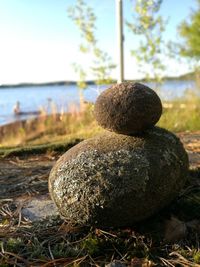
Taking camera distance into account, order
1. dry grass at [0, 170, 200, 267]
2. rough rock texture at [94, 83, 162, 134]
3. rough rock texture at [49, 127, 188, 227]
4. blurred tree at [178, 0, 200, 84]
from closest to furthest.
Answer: dry grass at [0, 170, 200, 267] → rough rock texture at [49, 127, 188, 227] → rough rock texture at [94, 83, 162, 134] → blurred tree at [178, 0, 200, 84]

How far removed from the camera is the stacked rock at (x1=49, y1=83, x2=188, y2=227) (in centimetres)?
243

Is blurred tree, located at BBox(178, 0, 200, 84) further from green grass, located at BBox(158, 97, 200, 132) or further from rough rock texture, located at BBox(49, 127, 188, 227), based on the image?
→ rough rock texture, located at BBox(49, 127, 188, 227)

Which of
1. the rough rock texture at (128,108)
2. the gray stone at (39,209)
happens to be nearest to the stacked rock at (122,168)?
the rough rock texture at (128,108)

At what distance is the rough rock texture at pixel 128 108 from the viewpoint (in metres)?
2.69

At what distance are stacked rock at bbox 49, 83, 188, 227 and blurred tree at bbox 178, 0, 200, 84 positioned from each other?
1104 centimetres

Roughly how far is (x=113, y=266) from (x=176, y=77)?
8.92m

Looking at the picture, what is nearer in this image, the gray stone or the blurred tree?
the gray stone

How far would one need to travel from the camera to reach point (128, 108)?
2697mm

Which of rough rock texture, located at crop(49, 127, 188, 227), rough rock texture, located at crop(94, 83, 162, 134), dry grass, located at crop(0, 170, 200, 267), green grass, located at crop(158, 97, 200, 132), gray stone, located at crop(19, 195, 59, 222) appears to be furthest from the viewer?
green grass, located at crop(158, 97, 200, 132)

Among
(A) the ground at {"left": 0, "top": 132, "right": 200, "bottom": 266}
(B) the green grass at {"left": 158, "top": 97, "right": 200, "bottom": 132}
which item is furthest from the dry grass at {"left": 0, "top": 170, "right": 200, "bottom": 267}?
(B) the green grass at {"left": 158, "top": 97, "right": 200, "bottom": 132}

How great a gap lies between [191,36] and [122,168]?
12.8 meters

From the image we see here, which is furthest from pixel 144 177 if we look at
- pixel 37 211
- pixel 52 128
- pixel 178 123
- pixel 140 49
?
pixel 52 128

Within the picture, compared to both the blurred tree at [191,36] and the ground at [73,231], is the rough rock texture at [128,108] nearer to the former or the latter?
the ground at [73,231]

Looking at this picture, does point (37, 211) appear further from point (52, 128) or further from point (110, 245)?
point (52, 128)
